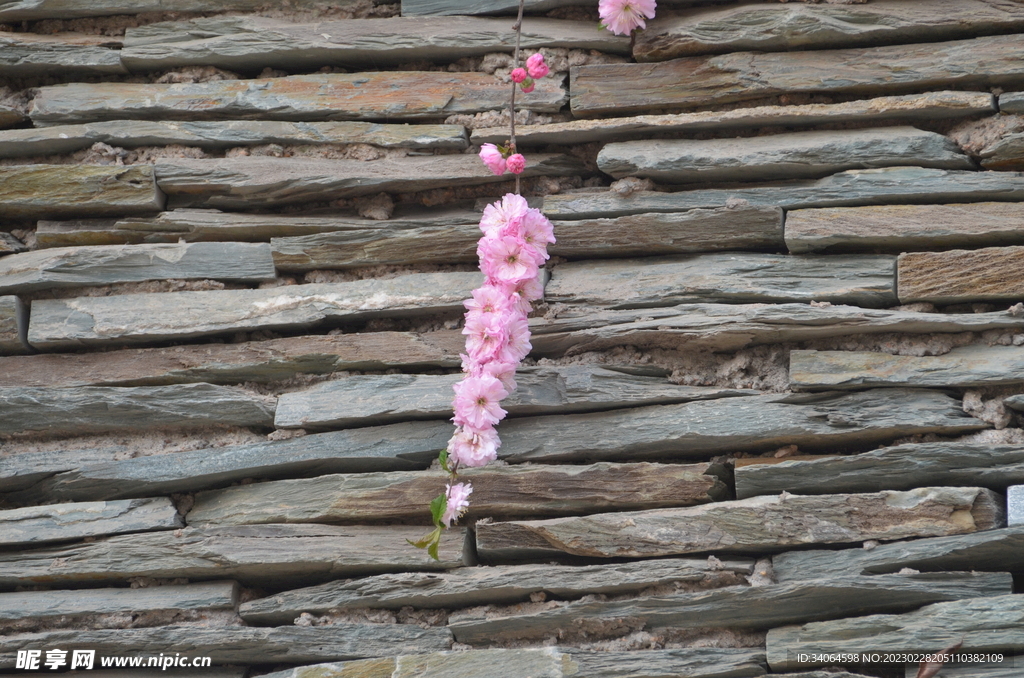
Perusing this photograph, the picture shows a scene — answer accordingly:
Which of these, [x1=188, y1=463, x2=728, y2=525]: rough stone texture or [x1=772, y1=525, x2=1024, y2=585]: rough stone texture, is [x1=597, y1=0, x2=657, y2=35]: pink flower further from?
[x1=772, y1=525, x2=1024, y2=585]: rough stone texture

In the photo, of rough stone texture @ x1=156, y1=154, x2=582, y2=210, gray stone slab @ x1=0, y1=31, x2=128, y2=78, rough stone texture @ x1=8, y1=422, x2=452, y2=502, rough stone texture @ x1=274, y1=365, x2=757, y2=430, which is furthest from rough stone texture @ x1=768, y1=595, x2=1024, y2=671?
gray stone slab @ x1=0, y1=31, x2=128, y2=78

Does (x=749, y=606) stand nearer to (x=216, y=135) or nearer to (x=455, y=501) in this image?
(x=455, y=501)

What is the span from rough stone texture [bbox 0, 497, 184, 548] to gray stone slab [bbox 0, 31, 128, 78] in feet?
2.92

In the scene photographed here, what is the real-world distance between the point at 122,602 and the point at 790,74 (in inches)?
60.5

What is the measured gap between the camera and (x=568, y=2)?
66.8 inches

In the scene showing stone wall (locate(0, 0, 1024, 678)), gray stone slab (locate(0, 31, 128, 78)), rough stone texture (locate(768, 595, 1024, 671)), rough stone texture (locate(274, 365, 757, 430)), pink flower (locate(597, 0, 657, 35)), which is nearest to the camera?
rough stone texture (locate(768, 595, 1024, 671))

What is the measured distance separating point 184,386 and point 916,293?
131 cm

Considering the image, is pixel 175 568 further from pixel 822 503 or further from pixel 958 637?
pixel 958 637

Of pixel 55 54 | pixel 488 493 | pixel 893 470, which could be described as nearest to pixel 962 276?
pixel 893 470

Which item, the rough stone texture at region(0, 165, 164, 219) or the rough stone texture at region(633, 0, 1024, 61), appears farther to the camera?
the rough stone texture at region(0, 165, 164, 219)

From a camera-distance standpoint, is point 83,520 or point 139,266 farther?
point 139,266

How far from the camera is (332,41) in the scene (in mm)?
1707

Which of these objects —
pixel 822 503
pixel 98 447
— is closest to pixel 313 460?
pixel 98 447

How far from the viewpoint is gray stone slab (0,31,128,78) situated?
1750 mm
